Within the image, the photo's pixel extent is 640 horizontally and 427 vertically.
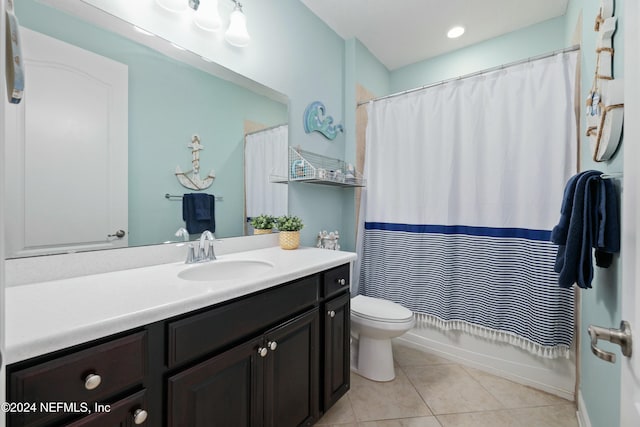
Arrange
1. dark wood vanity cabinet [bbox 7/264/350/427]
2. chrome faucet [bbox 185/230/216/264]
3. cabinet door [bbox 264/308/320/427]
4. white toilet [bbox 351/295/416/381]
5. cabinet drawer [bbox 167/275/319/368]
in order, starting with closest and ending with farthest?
dark wood vanity cabinet [bbox 7/264/350/427] < cabinet drawer [bbox 167/275/319/368] < cabinet door [bbox 264/308/320/427] < chrome faucet [bbox 185/230/216/264] < white toilet [bbox 351/295/416/381]

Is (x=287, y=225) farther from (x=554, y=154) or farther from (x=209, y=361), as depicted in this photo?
(x=554, y=154)

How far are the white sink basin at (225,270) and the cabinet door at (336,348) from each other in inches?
15.7

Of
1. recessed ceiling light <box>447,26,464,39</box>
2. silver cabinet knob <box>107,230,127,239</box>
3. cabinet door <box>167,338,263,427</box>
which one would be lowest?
cabinet door <box>167,338,263,427</box>

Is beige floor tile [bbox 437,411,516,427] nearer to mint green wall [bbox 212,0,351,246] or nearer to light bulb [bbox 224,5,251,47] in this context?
mint green wall [bbox 212,0,351,246]

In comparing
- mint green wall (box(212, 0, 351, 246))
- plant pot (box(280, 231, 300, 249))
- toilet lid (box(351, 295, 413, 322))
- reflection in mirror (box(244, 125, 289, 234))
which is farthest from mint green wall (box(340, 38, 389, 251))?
plant pot (box(280, 231, 300, 249))

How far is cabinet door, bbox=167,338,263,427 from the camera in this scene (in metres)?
0.82

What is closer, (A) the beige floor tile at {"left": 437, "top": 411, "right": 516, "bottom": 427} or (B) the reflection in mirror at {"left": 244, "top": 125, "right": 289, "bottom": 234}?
(A) the beige floor tile at {"left": 437, "top": 411, "right": 516, "bottom": 427}

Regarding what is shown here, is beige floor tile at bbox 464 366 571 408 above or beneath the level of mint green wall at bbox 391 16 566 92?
beneath

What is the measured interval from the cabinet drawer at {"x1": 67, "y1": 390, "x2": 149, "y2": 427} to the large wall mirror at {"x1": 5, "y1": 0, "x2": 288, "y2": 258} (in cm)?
64

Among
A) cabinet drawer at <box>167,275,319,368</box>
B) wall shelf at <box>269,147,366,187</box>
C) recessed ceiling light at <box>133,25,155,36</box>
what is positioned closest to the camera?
cabinet drawer at <box>167,275,319,368</box>

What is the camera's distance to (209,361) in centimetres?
89

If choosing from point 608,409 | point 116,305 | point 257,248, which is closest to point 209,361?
point 116,305

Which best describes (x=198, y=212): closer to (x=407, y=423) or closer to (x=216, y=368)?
(x=216, y=368)

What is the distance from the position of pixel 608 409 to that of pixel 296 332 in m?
1.27
